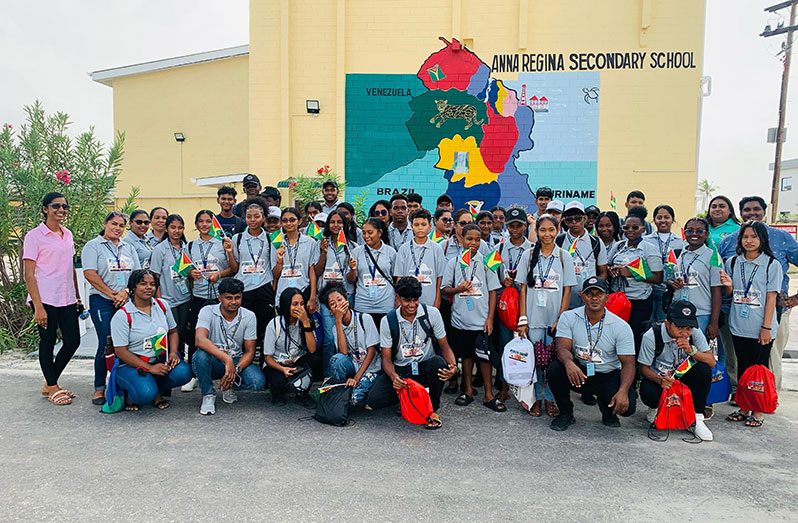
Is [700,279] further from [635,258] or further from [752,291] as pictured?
[635,258]

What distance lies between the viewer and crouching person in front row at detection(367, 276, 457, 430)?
491 centimetres

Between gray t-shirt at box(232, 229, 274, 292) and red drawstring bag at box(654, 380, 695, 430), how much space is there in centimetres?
392

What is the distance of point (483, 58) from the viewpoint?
1124cm

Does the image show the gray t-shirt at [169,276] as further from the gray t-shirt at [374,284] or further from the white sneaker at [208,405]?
the gray t-shirt at [374,284]

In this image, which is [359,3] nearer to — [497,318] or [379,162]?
[379,162]

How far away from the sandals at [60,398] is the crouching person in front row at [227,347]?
130 centimetres

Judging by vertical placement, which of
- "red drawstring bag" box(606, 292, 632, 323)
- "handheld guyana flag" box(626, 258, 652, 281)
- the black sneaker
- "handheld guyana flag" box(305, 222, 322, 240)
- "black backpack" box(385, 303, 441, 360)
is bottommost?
the black sneaker

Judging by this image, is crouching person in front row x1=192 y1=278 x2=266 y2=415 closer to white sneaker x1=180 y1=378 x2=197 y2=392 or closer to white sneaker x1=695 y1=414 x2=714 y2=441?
white sneaker x1=180 y1=378 x2=197 y2=392

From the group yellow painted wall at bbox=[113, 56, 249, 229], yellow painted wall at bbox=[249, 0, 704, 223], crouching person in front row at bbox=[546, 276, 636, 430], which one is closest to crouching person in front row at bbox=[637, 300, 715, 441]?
crouching person in front row at bbox=[546, 276, 636, 430]

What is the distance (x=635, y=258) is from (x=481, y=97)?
661cm

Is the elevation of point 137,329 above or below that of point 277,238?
below

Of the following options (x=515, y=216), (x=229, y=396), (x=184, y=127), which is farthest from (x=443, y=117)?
(x=184, y=127)

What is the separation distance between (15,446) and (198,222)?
253 centimetres

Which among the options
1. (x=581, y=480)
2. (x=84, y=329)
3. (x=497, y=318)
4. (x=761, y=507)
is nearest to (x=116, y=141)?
(x=84, y=329)
